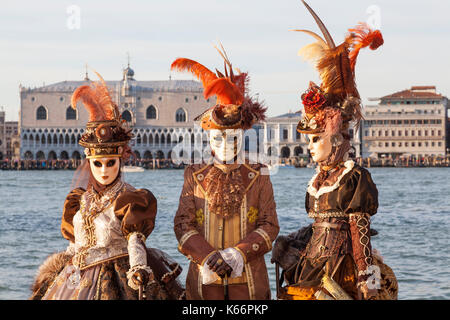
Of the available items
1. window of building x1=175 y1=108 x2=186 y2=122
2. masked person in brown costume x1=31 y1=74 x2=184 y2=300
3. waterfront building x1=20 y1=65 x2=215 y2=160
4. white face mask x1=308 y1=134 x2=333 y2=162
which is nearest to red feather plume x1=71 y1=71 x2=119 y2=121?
masked person in brown costume x1=31 y1=74 x2=184 y2=300

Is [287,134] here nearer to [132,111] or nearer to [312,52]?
[132,111]

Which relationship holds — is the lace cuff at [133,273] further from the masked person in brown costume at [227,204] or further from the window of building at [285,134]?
the window of building at [285,134]

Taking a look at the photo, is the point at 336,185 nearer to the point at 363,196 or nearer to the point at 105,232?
the point at 363,196

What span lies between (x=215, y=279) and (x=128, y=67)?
208ft

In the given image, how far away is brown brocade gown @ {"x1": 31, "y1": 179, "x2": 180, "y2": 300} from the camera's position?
150 inches

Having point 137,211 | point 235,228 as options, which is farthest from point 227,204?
point 137,211

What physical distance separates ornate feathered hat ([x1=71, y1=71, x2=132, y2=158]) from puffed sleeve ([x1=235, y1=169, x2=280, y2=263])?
0.75 m

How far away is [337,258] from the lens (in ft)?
12.2

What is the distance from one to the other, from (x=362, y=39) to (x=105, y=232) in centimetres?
166

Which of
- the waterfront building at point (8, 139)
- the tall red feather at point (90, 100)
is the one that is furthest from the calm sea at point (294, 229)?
the waterfront building at point (8, 139)

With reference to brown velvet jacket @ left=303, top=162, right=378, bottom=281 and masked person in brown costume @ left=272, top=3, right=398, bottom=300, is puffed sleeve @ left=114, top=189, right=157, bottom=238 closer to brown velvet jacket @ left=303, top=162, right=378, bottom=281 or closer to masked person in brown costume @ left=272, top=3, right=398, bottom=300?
masked person in brown costume @ left=272, top=3, right=398, bottom=300

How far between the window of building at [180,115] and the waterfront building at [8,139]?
62.4 feet

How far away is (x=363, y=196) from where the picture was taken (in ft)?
12.1
